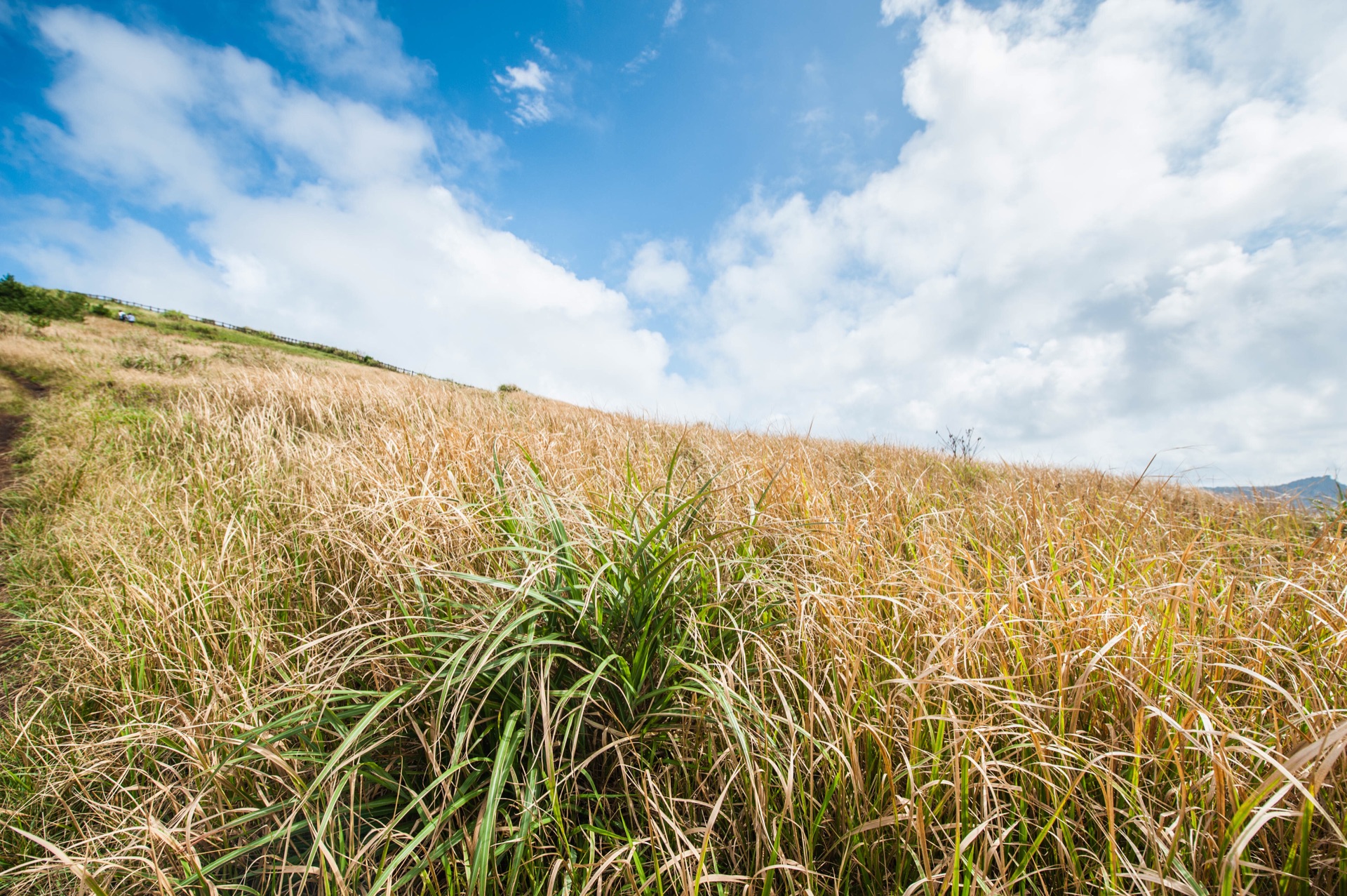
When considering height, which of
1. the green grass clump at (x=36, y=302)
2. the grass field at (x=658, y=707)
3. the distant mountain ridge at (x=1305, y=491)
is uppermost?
the green grass clump at (x=36, y=302)

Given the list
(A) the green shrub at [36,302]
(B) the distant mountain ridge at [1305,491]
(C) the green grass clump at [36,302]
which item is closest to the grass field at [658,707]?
(B) the distant mountain ridge at [1305,491]

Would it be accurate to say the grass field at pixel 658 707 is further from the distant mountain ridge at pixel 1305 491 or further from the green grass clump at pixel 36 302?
the green grass clump at pixel 36 302

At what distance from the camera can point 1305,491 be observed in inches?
140

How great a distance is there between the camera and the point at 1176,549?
9.29 feet

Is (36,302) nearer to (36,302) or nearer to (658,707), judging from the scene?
(36,302)

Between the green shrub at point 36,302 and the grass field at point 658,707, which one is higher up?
the green shrub at point 36,302

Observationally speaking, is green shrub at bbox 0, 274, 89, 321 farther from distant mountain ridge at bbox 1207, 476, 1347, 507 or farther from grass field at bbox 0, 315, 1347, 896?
distant mountain ridge at bbox 1207, 476, 1347, 507

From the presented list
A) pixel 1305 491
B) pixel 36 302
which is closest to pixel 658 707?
pixel 1305 491

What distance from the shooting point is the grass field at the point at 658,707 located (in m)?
1.12

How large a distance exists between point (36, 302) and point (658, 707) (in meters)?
39.1

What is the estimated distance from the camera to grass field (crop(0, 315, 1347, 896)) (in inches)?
44.1

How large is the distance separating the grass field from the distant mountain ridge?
1.45 meters

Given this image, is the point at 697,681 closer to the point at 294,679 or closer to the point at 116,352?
the point at 294,679

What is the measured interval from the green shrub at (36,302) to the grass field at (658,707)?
3416 cm
